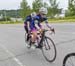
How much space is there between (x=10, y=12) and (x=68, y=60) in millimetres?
102934

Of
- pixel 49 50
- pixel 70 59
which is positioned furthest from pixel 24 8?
pixel 70 59

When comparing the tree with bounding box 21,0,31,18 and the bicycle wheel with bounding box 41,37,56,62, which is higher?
the bicycle wheel with bounding box 41,37,56,62

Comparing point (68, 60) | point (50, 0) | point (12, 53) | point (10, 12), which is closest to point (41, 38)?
point (12, 53)

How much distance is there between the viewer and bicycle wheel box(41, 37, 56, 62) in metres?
9.50

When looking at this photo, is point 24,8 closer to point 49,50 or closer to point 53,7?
point 53,7

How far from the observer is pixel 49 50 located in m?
9.70

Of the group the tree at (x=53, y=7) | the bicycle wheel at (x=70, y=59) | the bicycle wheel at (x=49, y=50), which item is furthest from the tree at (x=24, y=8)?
the bicycle wheel at (x=70, y=59)

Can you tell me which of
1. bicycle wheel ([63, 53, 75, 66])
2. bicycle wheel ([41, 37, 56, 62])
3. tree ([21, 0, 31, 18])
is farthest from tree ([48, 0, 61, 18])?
bicycle wheel ([63, 53, 75, 66])

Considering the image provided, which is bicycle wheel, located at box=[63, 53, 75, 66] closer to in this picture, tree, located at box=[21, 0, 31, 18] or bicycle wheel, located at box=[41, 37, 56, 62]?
bicycle wheel, located at box=[41, 37, 56, 62]

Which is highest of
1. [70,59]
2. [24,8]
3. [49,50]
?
[70,59]

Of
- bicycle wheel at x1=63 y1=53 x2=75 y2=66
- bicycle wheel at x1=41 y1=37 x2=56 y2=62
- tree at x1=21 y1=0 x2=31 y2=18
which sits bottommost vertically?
tree at x1=21 y1=0 x2=31 y2=18

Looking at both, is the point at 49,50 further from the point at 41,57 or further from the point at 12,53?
the point at 12,53

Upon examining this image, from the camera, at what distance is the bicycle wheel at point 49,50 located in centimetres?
950

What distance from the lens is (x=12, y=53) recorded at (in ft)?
38.2
